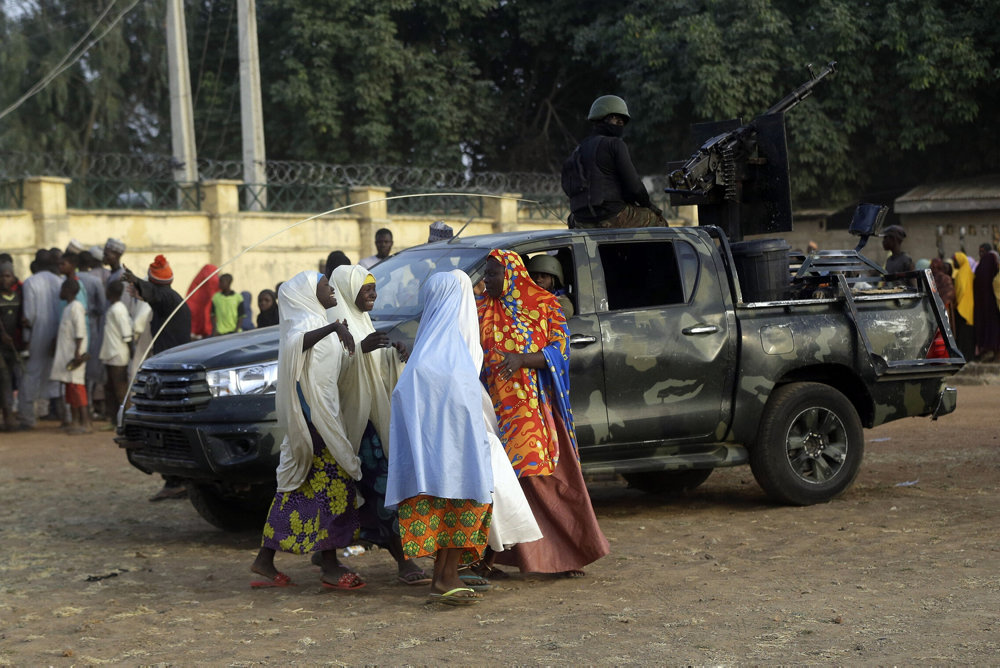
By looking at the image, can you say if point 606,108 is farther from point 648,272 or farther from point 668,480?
point 668,480

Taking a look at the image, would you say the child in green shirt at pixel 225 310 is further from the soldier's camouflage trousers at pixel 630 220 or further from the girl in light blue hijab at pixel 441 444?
the girl in light blue hijab at pixel 441 444

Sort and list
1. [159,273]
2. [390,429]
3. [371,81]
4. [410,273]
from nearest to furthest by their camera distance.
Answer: [390,429]
[410,273]
[159,273]
[371,81]

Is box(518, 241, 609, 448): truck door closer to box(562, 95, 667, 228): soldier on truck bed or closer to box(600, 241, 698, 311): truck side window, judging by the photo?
box(600, 241, 698, 311): truck side window

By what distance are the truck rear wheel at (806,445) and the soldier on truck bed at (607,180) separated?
5.07 feet

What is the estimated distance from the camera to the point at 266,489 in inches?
307

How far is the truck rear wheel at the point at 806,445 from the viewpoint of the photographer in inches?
311

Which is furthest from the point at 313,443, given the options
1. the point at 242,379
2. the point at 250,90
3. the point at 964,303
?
the point at 250,90

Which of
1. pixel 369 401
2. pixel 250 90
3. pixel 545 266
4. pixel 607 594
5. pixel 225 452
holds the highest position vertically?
pixel 250 90

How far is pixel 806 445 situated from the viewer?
8.10 meters

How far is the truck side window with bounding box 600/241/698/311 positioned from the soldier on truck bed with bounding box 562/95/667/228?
1.85 ft

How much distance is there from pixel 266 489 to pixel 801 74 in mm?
22293

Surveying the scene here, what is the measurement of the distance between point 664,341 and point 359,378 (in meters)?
2.20

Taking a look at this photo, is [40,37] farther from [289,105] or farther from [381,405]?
[381,405]

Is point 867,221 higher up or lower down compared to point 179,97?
lower down
